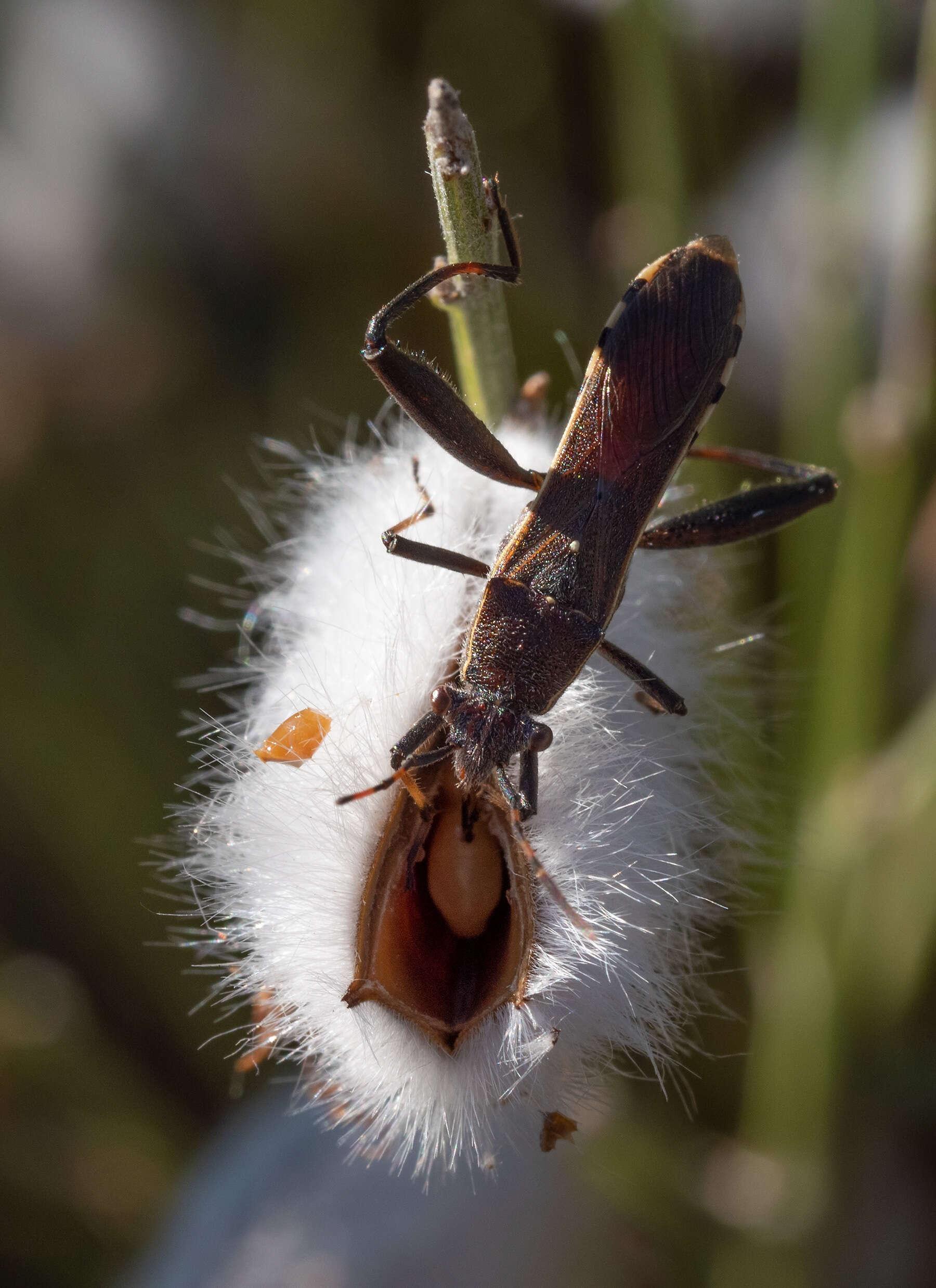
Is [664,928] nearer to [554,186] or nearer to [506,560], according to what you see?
[506,560]

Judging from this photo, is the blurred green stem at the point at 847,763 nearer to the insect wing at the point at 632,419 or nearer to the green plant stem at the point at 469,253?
the insect wing at the point at 632,419

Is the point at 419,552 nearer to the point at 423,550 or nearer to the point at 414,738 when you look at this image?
the point at 423,550

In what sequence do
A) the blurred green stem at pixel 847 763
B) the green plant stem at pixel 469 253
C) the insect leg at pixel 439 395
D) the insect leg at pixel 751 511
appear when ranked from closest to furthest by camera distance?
the green plant stem at pixel 469 253 < the insect leg at pixel 439 395 < the insect leg at pixel 751 511 < the blurred green stem at pixel 847 763

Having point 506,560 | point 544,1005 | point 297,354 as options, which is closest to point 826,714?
point 506,560

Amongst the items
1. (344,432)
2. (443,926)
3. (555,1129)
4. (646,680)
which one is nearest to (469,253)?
(646,680)

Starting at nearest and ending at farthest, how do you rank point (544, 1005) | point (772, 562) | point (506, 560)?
point (544, 1005)
point (506, 560)
point (772, 562)

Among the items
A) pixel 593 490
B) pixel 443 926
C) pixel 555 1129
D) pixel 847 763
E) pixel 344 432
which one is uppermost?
pixel 593 490

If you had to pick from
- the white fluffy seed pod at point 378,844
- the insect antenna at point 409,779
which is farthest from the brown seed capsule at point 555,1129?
the insect antenna at point 409,779
